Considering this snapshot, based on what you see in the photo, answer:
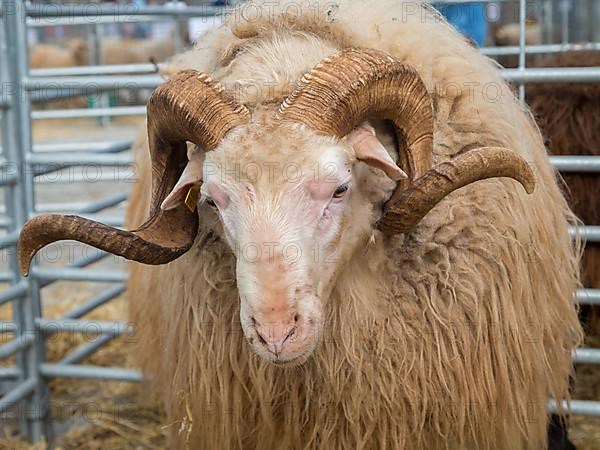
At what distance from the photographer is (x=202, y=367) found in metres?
2.56

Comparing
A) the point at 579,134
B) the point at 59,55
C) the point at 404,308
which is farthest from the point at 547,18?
the point at 59,55

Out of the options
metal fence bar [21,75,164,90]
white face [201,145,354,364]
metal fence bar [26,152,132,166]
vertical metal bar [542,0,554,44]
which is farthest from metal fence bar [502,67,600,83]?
vertical metal bar [542,0,554,44]

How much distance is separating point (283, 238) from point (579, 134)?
7.46ft

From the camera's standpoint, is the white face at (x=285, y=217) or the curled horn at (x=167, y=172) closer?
the white face at (x=285, y=217)

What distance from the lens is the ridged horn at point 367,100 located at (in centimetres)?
205

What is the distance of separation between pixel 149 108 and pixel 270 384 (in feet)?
2.95

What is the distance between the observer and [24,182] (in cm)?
363

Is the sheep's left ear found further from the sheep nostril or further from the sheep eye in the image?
the sheep nostril

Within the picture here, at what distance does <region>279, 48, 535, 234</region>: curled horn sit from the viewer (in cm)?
206

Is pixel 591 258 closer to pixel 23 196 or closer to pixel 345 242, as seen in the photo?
pixel 345 242

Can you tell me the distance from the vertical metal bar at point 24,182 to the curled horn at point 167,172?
139cm

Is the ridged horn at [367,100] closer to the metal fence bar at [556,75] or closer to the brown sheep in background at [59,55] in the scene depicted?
the metal fence bar at [556,75]

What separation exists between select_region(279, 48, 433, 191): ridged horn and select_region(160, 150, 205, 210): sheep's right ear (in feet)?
1.13

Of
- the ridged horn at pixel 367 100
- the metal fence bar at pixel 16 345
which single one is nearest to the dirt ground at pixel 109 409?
the metal fence bar at pixel 16 345
